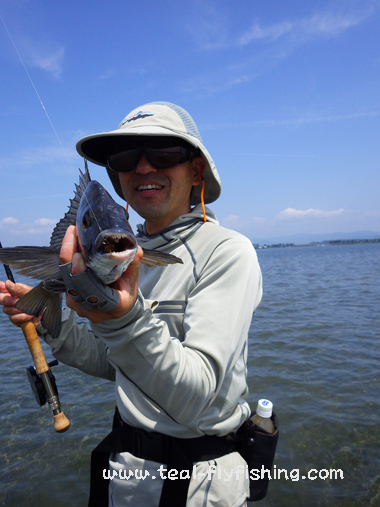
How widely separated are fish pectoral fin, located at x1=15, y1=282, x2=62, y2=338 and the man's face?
91cm

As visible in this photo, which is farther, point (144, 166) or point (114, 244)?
point (144, 166)

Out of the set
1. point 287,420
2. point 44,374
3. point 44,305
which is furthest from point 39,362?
point 287,420

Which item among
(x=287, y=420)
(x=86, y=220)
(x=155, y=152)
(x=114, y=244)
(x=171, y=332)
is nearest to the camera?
(x=114, y=244)

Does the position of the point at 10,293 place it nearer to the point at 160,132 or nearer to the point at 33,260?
the point at 33,260

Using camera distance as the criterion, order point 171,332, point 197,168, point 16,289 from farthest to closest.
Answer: point 197,168
point 16,289
point 171,332

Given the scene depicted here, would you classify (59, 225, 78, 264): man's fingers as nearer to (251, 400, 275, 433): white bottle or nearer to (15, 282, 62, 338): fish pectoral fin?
(15, 282, 62, 338): fish pectoral fin

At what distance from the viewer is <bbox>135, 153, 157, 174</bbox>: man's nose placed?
2.51 meters

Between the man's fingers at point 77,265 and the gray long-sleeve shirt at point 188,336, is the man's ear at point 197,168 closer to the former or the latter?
the gray long-sleeve shirt at point 188,336

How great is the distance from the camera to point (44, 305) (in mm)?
2160

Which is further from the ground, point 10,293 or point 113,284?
point 113,284

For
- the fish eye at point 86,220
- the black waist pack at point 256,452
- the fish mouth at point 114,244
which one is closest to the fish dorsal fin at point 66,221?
the fish eye at point 86,220

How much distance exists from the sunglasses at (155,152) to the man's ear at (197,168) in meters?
0.18

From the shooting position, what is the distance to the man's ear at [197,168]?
2807 mm

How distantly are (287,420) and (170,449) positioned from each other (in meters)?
4.64
